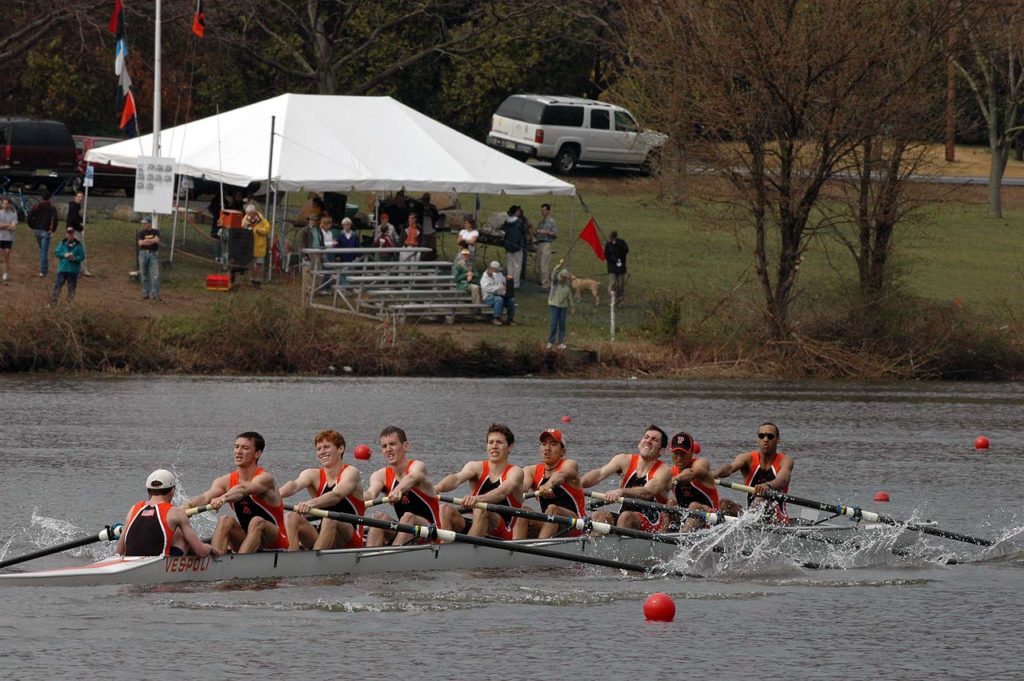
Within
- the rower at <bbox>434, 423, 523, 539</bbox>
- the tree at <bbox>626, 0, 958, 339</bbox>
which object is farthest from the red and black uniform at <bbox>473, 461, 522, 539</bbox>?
the tree at <bbox>626, 0, 958, 339</bbox>

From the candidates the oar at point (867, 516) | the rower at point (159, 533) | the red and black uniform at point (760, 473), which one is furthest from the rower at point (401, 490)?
the red and black uniform at point (760, 473)

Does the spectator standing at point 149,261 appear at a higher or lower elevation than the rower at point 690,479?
higher

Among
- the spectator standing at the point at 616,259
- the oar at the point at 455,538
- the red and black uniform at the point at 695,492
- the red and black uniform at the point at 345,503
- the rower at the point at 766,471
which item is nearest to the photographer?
the oar at the point at 455,538

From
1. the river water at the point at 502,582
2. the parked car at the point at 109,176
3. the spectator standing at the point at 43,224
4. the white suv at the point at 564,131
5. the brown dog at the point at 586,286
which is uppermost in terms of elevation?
the white suv at the point at 564,131

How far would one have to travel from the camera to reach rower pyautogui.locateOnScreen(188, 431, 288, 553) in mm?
13734

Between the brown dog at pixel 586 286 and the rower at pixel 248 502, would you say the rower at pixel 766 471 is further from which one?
the brown dog at pixel 586 286

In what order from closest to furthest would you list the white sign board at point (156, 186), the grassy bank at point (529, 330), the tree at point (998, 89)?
the grassy bank at point (529, 330)
the white sign board at point (156, 186)
the tree at point (998, 89)

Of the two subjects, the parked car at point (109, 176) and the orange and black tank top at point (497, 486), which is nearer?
the orange and black tank top at point (497, 486)

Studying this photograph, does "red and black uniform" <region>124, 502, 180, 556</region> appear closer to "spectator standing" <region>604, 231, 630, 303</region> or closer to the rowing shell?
the rowing shell

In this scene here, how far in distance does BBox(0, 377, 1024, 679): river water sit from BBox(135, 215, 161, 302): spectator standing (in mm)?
3799

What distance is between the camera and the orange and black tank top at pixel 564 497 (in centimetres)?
1561

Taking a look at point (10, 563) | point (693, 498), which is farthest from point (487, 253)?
point (10, 563)

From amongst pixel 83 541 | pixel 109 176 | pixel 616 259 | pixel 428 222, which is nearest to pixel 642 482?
pixel 83 541

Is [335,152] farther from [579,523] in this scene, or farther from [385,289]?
[579,523]
